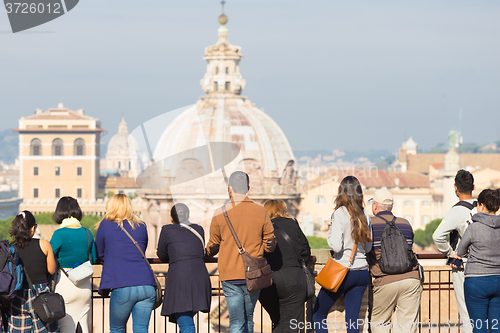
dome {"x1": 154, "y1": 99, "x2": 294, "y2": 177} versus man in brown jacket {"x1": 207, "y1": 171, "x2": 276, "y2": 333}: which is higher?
dome {"x1": 154, "y1": 99, "x2": 294, "y2": 177}

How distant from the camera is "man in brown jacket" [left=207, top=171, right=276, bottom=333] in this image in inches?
227

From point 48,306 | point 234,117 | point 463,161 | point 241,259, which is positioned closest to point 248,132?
point 234,117

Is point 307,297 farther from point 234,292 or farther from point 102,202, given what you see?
point 102,202

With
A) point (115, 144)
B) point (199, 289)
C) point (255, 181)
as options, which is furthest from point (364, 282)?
point (115, 144)

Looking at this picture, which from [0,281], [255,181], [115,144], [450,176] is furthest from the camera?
[115,144]

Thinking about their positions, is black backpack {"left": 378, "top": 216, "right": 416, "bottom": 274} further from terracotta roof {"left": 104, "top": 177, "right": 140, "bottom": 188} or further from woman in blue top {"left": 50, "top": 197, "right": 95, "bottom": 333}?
terracotta roof {"left": 104, "top": 177, "right": 140, "bottom": 188}

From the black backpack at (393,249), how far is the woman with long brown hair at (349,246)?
131mm

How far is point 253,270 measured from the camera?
570cm

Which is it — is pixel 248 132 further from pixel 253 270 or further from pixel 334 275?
pixel 253 270

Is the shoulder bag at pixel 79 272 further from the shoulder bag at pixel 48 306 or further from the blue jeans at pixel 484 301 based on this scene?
the blue jeans at pixel 484 301

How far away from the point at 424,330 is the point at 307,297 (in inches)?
144

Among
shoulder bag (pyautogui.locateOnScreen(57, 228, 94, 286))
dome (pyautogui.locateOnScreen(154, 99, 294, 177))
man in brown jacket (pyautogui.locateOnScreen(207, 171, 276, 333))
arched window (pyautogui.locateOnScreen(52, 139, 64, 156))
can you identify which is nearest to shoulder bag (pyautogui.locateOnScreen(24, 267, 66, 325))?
shoulder bag (pyautogui.locateOnScreen(57, 228, 94, 286))

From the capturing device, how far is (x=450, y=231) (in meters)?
6.28

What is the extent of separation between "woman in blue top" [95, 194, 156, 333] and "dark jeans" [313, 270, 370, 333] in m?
1.29
